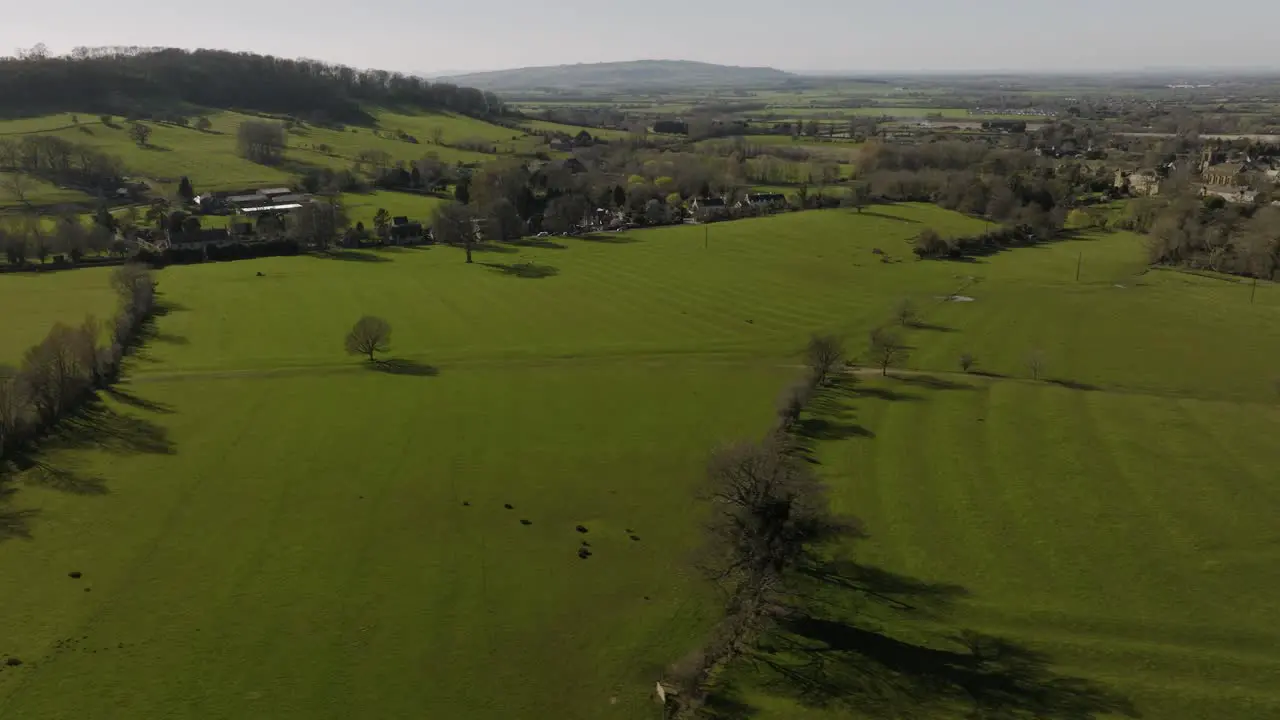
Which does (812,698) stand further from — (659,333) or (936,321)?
(936,321)

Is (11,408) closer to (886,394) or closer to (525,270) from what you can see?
(886,394)

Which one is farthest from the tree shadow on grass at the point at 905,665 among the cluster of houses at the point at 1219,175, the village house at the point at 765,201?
the cluster of houses at the point at 1219,175

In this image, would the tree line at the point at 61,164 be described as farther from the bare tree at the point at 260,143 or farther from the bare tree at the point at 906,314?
the bare tree at the point at 906,314

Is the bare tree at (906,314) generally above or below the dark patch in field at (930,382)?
above

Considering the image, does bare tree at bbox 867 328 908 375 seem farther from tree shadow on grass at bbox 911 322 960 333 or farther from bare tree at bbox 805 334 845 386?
tree shadow on grass at bbox 911 322 960 333

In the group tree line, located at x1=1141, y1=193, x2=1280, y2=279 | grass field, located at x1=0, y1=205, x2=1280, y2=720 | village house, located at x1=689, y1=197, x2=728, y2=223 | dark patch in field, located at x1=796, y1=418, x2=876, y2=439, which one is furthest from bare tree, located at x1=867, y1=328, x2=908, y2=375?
village house, located at x1=689, y1=197, x2=728, y2=223

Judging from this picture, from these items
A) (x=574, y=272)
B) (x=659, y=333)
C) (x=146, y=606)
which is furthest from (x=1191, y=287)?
(x=146, y=606)

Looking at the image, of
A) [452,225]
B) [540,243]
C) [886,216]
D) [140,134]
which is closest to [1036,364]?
[540,243]
